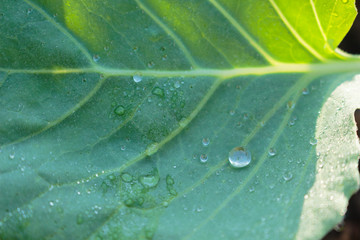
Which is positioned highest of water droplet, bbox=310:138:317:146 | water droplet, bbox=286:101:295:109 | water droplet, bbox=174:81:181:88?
water droplet, bbox=174:81:181:88

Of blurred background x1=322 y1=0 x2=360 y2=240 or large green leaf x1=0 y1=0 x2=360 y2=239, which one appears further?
blurred background x1=322 y1=0 x2=360 y2=240

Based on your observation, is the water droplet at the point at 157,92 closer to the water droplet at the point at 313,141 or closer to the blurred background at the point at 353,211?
the water droplet at the point at 313,141

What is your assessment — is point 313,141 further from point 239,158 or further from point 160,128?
point 160,128

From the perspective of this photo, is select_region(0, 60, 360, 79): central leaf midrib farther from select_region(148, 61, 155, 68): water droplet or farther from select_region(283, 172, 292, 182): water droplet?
select_region(283, 172, 292, 182): water droplet

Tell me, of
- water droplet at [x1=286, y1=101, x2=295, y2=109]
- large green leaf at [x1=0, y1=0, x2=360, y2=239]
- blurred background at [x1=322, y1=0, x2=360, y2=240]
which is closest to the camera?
large green leaf at [x1=0, y1=0, x2=360, y2=239]

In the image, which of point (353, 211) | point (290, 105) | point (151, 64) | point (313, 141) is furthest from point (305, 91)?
point (353, 211)

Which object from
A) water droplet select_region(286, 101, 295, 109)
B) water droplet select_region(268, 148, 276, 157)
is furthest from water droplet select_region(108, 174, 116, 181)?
water droplet select_region(286, 101, 295, 109)

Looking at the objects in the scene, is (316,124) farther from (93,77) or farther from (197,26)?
(93,77)

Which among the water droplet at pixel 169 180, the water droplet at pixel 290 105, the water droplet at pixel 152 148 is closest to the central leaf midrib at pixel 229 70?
the water droplet at pixel 290 105

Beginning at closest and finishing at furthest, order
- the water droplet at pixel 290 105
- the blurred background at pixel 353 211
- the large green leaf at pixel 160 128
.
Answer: the large green leaf at pixel 160 128, the water droplet at pixel 290 105, the blurred background at pixel 353 211
